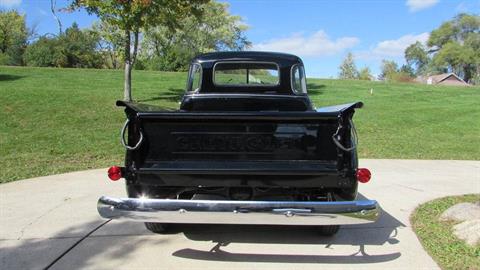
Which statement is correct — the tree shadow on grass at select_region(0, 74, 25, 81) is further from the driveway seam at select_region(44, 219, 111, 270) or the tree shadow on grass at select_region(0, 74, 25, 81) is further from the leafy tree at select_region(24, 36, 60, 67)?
Result: the leafy tree at select_region(24, 36, 60, 67)

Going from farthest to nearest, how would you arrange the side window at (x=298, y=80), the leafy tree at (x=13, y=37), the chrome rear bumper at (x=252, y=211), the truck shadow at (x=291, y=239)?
the leafy tree at (x=13, y=37) → the side window at (x=298, y=80) → the truck shadow at (x=291, y=239) → the chrome rear bumper at (x=252, y=211)

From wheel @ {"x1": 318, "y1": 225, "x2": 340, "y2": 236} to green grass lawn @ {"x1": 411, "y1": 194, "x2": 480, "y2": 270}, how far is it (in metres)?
0.84

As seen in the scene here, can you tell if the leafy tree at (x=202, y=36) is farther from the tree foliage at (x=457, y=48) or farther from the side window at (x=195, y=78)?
the side window at (x=195, y=78)

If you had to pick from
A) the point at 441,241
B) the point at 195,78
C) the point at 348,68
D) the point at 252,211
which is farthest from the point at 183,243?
the point at 348,68

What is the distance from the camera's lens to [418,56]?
99875mm

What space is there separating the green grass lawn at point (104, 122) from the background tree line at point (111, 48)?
15.9 metres

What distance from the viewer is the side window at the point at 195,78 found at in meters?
6.23

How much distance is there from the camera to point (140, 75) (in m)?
26.4

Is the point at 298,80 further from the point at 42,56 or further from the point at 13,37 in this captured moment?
the point at 13,37

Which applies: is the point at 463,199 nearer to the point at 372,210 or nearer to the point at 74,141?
the point at 372,210

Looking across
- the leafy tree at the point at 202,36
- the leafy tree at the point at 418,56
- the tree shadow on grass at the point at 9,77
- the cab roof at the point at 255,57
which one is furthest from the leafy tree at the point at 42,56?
the leafy tree at the point at 418,56

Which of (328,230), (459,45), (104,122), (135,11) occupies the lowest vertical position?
(328,230)

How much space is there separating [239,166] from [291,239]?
1.22 meters

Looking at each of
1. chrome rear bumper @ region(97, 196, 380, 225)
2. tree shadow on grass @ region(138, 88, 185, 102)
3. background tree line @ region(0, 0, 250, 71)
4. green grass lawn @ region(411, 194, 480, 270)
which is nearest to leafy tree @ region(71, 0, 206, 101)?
tree shadow on grass @ region(138, 88, 185, 102)
